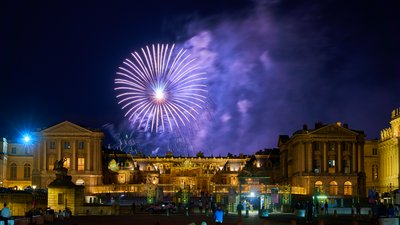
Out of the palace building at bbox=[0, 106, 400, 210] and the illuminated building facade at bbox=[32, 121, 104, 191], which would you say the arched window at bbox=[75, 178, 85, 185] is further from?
the illuminated building facade at bbox=[32, 121, 104, 191]

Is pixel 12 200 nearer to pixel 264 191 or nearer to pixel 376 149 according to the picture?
pixel 264 191

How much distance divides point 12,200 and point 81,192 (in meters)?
9.25

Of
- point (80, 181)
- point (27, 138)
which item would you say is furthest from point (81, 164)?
point (27, 138)

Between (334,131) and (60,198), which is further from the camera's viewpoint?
(334,131)

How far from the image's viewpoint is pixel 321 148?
443 ft

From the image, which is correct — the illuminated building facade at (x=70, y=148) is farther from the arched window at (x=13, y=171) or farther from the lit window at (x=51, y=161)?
the arched window at (x=13, y=171)

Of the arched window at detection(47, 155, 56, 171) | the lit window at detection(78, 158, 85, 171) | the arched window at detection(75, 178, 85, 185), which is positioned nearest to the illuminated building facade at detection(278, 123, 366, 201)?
the arched window at detection(75, 178, 85, 185)

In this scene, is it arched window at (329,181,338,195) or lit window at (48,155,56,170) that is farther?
lit window at (48,155,56,170)

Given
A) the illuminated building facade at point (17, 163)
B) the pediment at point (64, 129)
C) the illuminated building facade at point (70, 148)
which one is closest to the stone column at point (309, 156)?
the illuminated building facade at point (70, 148)

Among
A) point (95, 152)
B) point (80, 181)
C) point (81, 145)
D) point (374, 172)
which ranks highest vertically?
point (81, 145)

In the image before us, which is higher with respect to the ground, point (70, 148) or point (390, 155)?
point (70, 148)

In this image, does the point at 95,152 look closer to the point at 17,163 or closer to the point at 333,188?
the point at 17,163

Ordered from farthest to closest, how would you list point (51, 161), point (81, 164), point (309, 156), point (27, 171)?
point (27, 171), point (81, 164), point (51, 161), point (309, 156)

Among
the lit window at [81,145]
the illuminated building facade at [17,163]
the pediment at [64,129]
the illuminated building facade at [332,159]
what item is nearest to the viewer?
the illuminated building facade at [332,159]
